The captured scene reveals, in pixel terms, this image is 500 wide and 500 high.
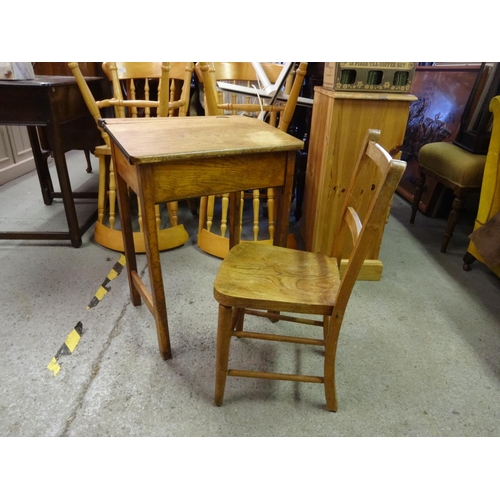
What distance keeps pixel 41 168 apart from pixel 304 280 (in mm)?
2295

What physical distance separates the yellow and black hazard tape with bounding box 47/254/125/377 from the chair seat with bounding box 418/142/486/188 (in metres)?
1.98

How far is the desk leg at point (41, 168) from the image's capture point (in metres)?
2.41

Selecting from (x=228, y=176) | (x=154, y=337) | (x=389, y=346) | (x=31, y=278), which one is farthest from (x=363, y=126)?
(x=31, y=278)

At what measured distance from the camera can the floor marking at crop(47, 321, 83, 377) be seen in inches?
53.0

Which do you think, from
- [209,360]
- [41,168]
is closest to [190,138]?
[209,360]

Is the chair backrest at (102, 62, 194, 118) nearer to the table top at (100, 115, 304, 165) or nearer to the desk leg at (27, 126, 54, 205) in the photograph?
the table top at (100, 115, 304, 165)

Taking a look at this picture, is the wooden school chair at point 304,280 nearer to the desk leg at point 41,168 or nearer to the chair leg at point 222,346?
the chair leg at point 222,346

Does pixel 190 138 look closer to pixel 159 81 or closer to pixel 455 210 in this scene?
pixel 159 81

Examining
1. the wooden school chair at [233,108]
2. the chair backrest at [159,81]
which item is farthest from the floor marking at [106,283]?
the chair backrest at [159,81]

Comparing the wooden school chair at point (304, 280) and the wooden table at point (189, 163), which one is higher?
the wooden table at point (189, 163)

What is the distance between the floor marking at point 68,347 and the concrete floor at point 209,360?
0.02 m

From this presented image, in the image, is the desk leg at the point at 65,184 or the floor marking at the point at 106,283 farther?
the desk leg at the point at 65,184

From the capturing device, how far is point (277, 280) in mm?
1123
